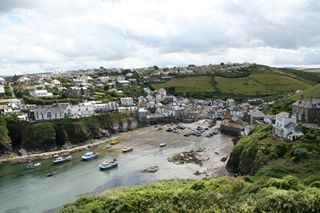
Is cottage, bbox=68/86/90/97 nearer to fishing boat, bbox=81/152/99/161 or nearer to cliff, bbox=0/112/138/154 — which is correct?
cliff, bbox=0/112/138/154

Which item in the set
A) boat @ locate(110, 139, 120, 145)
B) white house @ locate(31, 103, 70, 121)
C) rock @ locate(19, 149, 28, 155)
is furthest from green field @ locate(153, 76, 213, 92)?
rock @ locate(19, 149, 28, 155)

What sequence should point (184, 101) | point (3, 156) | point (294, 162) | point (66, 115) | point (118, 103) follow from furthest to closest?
point (184, 101) → point (118, 103) → point (66, 115) → point (3, 156) → point (294, 162)

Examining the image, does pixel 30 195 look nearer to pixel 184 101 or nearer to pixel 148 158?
pixel 148 158

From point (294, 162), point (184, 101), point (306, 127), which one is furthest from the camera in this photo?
point (184, 101)

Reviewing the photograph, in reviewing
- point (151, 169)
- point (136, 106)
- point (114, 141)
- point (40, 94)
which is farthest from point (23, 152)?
point (136, 106)

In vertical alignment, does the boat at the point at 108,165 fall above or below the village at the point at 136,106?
below

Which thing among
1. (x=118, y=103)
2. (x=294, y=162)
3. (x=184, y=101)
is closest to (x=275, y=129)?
(x=294, y=162)

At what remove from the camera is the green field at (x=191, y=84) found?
171750 millimetres

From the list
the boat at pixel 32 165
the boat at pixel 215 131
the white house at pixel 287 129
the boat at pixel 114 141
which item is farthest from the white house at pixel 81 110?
the white house at pixel 287 129

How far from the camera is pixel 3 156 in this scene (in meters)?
81.0

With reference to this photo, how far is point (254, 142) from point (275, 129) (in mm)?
8666

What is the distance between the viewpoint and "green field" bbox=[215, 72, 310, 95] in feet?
550

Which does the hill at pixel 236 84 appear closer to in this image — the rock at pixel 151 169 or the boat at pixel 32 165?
the rock at pixel 151 169

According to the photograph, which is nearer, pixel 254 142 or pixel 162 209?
pixel 162 209
